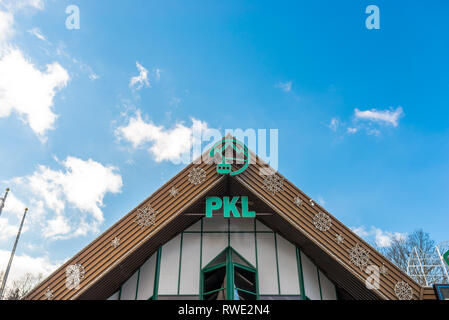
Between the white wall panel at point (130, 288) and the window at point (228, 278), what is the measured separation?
2.33 metres

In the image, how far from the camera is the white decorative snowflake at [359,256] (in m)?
9.59

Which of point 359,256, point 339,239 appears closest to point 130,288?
point 339,239

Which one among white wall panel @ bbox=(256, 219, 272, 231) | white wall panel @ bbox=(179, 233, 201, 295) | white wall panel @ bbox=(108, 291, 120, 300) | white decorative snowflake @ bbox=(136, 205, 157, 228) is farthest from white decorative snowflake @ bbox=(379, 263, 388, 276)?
white wall panel @ bbox=(108, 291, 120, 300)

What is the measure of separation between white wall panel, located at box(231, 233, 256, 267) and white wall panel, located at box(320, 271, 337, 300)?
2.40 metres

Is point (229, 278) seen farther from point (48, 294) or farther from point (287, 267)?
point (48, 294)

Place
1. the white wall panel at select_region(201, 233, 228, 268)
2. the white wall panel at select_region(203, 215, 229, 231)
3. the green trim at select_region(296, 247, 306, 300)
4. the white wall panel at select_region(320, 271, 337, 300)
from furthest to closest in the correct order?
the white wall panel at select_region(203, 215, 229, 231)
the white wall panel at select_region(201, 233, 228, 268)
the white wall panel at select_region(320, 271, 337, 300)
the green trim at select_region(296, 247, 306, 300)

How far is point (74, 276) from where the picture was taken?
948 cm

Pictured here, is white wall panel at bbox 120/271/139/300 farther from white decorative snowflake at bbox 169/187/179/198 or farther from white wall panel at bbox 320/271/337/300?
white wall panel at bbox 320/271/337/300

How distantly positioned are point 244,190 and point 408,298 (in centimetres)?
558

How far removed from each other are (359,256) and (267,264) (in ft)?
9.96

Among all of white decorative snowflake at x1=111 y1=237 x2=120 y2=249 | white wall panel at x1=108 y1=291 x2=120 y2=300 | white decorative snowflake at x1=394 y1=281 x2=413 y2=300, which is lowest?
white decorative snowflake at x1=394 y1=281 x2=413 y2=300

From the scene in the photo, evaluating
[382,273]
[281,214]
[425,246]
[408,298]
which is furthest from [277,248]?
[425,246]

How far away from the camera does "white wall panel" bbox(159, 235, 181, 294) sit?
10.9 meters

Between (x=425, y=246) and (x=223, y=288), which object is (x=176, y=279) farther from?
(x=425, y=246)
